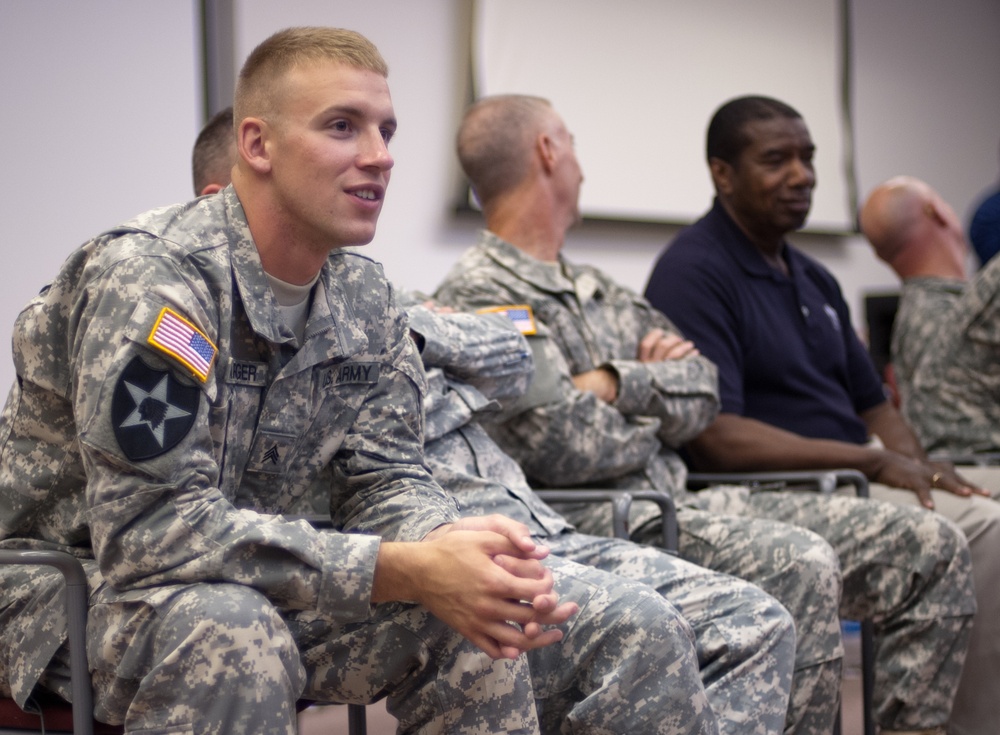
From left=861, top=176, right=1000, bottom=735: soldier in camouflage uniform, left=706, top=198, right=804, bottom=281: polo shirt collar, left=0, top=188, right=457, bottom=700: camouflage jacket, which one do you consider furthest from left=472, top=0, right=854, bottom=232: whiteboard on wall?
left=0, top=188, right=457, bottom=700: camouflage jacket

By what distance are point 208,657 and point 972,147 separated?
16.5ft

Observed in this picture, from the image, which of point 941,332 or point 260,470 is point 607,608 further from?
point 941,332

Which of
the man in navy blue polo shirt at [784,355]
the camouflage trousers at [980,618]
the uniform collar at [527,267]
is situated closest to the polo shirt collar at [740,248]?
the man in navy blue polo shirt at [784,355]

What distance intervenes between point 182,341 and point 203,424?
93 millimetres

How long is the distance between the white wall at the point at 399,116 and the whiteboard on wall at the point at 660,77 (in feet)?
0.21

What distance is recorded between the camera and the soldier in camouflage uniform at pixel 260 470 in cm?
110

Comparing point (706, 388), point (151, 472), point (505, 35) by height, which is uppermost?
point (505, 35)

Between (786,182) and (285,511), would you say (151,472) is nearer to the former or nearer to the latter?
(285,511)

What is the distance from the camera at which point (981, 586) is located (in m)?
2.29

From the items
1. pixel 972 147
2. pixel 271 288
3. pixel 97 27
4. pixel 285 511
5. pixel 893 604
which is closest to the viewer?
pixel 271 288

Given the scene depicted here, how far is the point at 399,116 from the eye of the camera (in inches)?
132

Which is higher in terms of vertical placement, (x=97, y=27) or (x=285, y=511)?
(x=97, y=27)

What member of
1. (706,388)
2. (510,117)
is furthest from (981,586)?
(510,117)

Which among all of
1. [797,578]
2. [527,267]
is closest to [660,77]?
[527,267]
